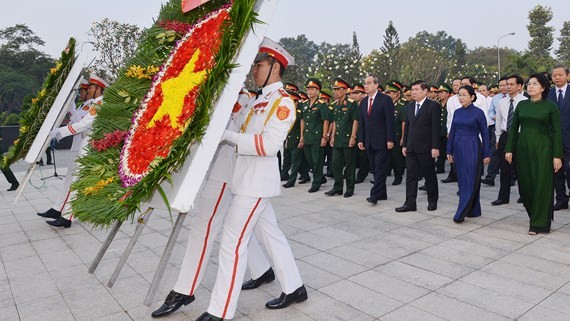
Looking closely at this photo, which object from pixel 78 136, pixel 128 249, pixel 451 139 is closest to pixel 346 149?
pixel 451 139

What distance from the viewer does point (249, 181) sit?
2799mm

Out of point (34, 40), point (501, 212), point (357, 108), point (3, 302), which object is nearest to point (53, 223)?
point (3, 302)

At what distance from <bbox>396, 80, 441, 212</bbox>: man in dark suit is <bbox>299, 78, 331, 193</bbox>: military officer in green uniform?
6.90 feet

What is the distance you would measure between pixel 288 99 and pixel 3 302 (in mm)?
2773

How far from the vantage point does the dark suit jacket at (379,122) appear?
6773mm

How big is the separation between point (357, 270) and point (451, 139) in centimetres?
283

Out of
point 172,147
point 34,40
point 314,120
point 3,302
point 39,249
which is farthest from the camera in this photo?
point 34,40

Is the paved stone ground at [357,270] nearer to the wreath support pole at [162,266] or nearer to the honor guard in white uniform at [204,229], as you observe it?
the honor guard in white uniform at [204,229]

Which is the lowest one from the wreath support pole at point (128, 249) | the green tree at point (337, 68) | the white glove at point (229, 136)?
the wreath support pole at point (128, 249)

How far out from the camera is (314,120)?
815 centimetres

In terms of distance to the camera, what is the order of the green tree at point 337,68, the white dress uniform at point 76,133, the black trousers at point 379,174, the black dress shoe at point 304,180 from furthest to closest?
the green tree at point 337,68 → the black dress shoe at point 304,180 → the black trousers at point 379,174 → the white dress uniform at point 76,133

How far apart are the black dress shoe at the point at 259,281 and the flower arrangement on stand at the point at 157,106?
1.43m

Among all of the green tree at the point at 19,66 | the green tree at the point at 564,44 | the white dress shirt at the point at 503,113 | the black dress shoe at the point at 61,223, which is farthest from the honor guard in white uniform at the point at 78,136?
the green tree at the point at 564,44

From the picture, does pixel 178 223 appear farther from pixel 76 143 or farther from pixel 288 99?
pixel 76 143
